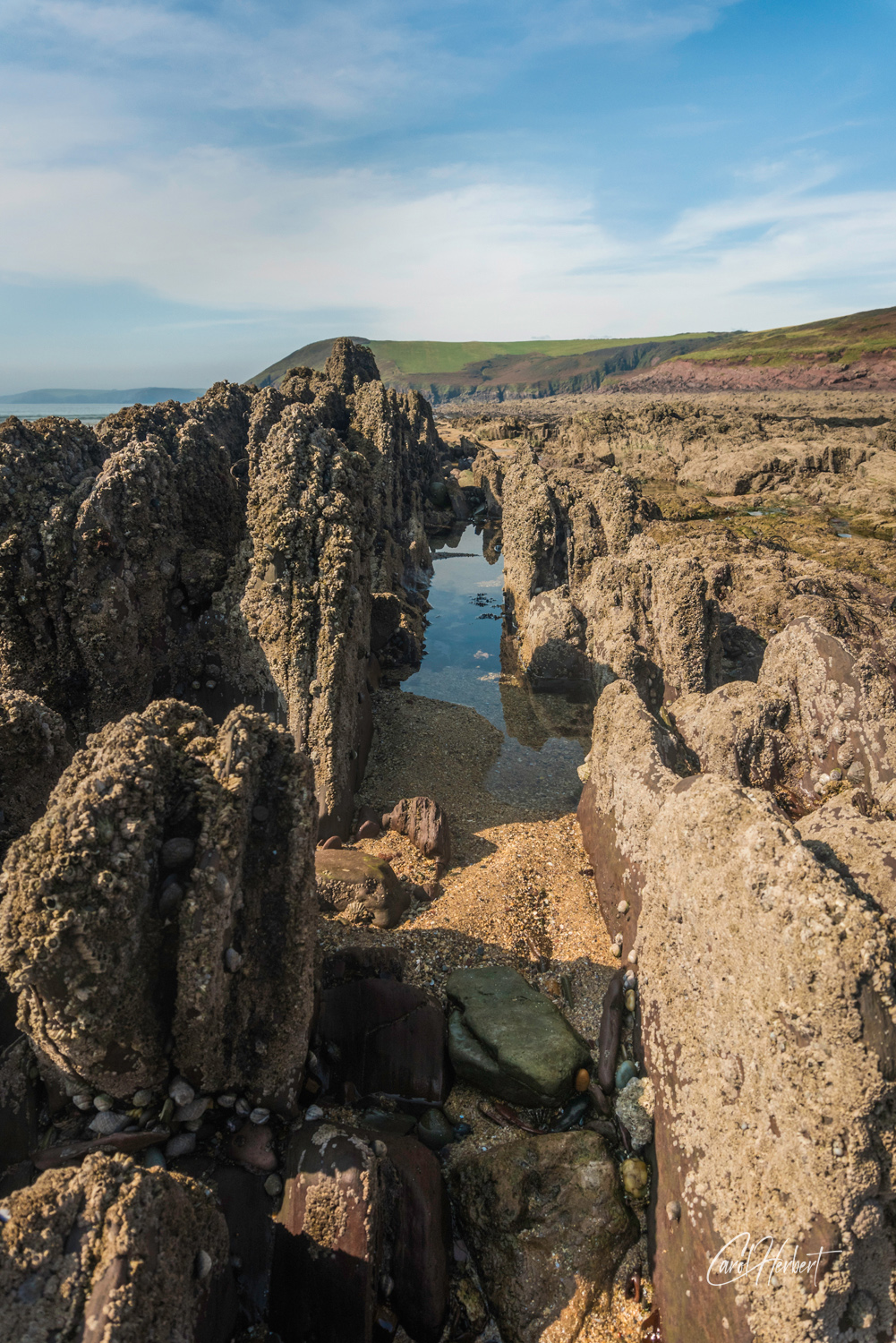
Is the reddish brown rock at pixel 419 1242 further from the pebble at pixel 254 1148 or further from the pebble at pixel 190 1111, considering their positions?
the pebble at pixel 190 1111

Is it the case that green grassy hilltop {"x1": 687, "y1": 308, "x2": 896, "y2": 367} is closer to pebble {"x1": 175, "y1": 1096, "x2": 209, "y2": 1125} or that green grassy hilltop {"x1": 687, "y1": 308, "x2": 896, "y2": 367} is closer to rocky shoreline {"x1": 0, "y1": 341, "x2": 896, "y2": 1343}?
rocky shoreline {"x1": 0, "y1": 341, "x2": 896, "y2": 1343}

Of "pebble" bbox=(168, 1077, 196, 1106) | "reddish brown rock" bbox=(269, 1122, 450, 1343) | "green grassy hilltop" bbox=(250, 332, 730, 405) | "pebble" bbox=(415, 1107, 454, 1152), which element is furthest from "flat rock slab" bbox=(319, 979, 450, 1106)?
"green grassy hilltop" bbox=(250, 332, 730, 405)

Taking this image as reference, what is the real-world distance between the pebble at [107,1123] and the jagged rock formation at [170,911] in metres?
0.20

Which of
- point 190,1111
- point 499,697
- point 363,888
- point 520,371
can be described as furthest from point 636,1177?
point 520,371

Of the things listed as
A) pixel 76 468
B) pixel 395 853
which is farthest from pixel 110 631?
pixel 395 853

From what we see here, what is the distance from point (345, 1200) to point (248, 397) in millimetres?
26766

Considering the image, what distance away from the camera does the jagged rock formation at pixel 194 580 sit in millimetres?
7629

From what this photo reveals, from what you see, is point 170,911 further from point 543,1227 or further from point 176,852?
point 543,1227

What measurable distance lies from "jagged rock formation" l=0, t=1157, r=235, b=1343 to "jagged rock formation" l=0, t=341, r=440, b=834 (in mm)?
5506

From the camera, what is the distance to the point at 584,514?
1797 cm

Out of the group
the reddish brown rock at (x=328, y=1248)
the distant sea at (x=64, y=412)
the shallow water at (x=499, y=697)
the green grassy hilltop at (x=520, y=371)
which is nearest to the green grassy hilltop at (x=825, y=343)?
the green grassy hilltop at (x=520, y=371)

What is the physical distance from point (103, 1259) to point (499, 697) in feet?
40.5

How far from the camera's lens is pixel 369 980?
17.7 feet

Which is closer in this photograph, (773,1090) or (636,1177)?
(773,1090)
